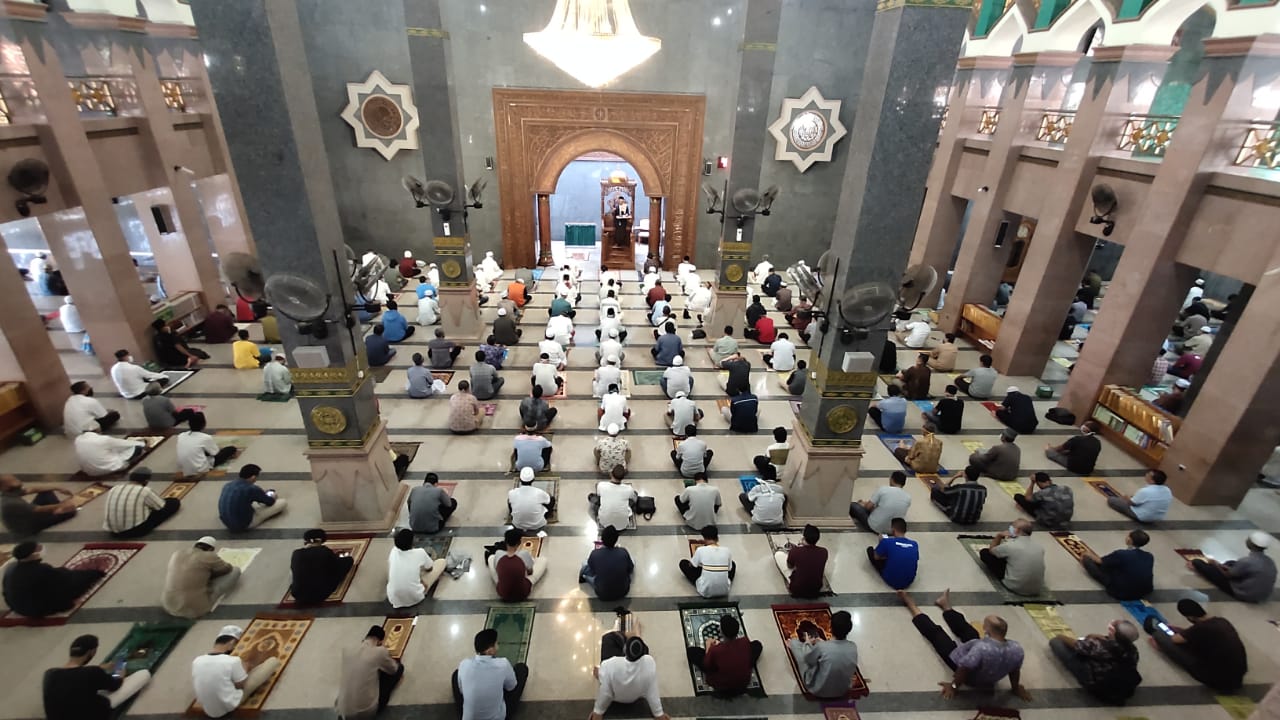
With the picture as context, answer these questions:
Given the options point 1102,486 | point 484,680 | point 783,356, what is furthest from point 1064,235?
point 484,680

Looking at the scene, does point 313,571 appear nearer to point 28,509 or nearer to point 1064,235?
point 28,509

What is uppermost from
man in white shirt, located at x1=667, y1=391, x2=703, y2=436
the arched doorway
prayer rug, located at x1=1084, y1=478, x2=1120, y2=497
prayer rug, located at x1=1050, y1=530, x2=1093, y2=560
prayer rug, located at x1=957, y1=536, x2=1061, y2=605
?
the arched doorway

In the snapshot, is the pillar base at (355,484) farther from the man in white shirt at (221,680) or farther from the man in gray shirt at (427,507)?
the man in white shirt at (221,680)

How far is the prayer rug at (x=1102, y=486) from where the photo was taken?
20.3ft

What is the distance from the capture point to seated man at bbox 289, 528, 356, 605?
4375 mm

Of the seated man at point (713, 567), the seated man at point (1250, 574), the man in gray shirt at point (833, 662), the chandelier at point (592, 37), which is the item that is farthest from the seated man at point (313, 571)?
the seated man at point (1250, 574)

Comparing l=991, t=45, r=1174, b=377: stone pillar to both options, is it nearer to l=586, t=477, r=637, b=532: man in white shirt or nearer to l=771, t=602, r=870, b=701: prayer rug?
l=771, t=602, r=870, b=701: prayer rug

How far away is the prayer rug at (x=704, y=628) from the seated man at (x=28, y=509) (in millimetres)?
5511

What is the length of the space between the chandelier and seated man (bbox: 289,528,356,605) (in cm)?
435

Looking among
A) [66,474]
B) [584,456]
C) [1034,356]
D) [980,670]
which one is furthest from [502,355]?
[1034,356]

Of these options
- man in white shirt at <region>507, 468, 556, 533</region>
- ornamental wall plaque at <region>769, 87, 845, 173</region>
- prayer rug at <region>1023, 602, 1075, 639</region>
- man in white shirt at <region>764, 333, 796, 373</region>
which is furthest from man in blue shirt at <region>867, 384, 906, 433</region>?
ornamental wall plaque at <region>769, 87, 845, 173</region>

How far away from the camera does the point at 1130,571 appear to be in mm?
4719

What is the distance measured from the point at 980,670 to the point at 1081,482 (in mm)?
3626

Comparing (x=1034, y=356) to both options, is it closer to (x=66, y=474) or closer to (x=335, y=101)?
(x=66, y=474)
